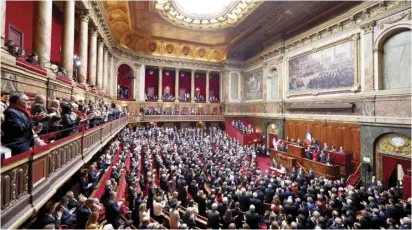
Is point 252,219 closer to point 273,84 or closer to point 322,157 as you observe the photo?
point 322,157

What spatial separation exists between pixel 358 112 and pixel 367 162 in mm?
2622

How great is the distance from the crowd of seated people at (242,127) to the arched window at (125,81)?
10.7 meters

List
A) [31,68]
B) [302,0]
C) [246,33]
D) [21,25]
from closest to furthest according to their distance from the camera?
[31,68] → [21,25] → [302,0] → [246,33]

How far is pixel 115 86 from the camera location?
66.8 ft

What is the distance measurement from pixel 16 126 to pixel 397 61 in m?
13.6

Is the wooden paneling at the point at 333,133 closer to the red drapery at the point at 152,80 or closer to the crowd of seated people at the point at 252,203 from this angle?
the crowd of seated people at the point at 252,203

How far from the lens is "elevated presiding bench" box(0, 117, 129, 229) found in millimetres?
2406

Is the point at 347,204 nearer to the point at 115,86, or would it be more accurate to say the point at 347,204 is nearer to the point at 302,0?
the point at 302,0

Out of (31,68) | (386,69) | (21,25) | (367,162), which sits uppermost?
(21,25)

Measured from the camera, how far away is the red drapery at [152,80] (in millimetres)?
23812

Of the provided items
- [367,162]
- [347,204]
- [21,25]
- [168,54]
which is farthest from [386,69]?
[168,54]

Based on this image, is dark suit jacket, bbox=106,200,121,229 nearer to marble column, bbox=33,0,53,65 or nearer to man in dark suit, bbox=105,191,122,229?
man in dark suit, bbox=105,191,122,229

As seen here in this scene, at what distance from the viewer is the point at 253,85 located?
2266 cm

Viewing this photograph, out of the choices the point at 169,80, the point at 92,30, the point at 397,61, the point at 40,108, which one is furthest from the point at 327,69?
the point at 169,80
